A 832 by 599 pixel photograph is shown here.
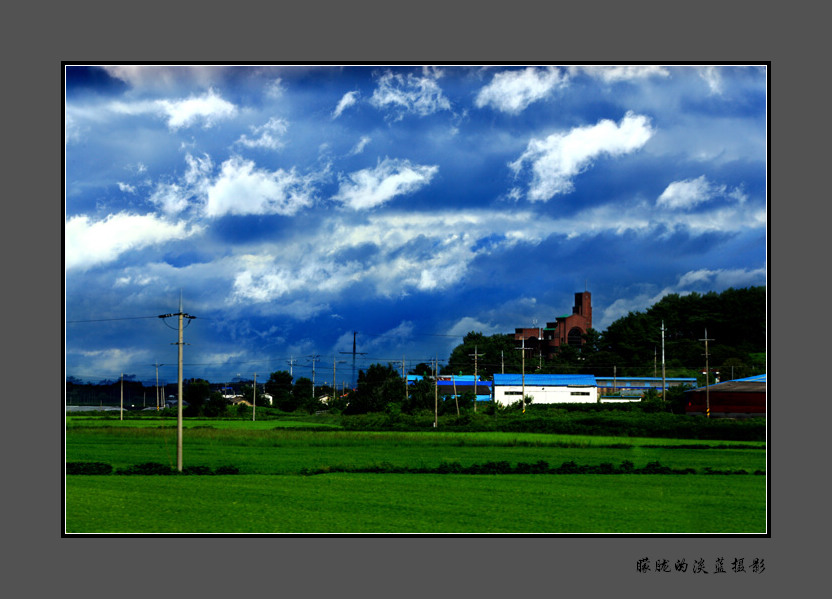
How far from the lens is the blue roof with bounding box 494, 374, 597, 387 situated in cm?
4016

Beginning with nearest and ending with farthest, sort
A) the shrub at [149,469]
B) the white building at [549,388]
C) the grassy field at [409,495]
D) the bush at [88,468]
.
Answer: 1. the grassy field at [409,495]
2. the bush at [88,468]
3. the shrub at [149,469]
4. the white building at [549,388]

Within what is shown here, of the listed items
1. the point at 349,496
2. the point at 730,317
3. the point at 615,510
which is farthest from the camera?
the point at 730,317

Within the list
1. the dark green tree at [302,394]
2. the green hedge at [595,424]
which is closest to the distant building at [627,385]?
the green hedge at [595,424]

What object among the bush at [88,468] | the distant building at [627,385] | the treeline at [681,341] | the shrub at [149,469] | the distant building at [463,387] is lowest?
the distant building at [463,387]

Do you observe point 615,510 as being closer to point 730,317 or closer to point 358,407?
point 730,317

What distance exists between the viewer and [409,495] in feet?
41.4

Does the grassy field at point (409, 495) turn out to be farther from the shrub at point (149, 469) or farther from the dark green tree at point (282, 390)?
the dark green tree at point (282, 390)

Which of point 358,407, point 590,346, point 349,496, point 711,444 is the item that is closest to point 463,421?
point 358,407

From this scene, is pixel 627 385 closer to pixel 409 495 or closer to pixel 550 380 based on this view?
pixel 550 380

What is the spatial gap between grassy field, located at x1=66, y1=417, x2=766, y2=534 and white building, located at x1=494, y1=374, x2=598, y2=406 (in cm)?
1869

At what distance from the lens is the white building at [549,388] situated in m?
39.8

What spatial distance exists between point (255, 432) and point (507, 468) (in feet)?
41.7

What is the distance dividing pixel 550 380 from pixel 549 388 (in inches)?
26.4

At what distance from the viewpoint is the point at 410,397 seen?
35.5 m
